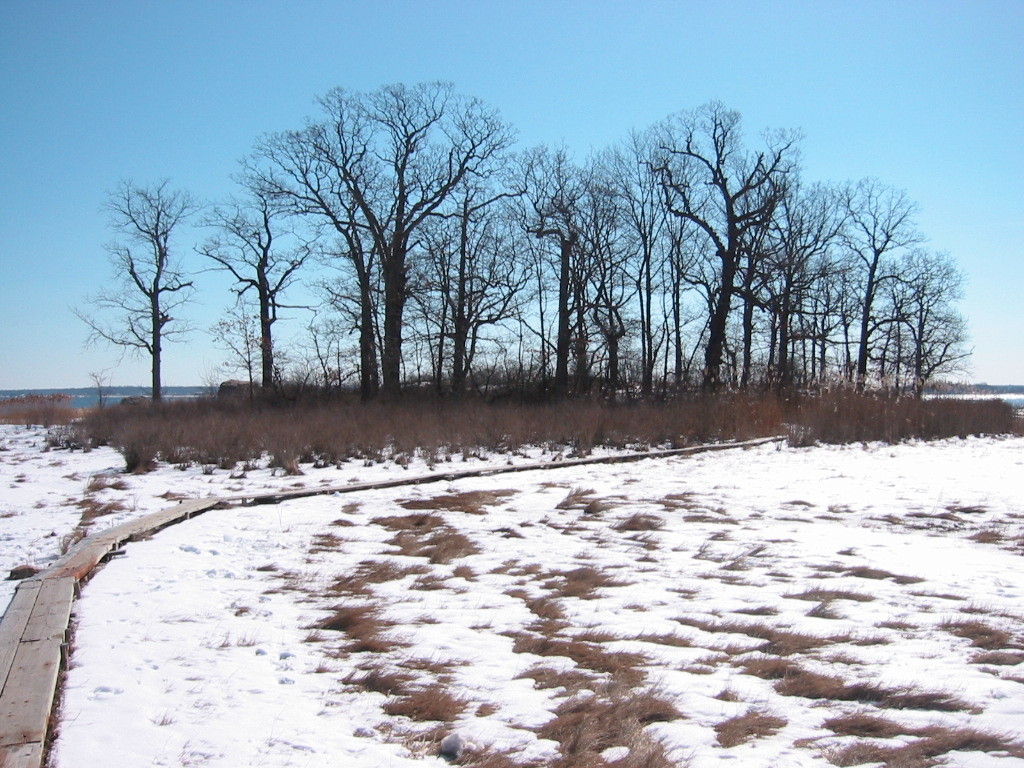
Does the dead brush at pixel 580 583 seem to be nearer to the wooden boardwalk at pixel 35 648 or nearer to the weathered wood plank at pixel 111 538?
the wooden boardwalk at pixel 35 648

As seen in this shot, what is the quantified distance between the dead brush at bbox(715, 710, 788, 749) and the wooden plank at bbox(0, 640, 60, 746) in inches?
96.0

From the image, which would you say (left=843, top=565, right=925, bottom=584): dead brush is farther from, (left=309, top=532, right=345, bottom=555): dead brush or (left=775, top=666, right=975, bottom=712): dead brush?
(left=309, top=532, right=345, bottom=555): dead brush

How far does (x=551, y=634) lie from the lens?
13.0 ft

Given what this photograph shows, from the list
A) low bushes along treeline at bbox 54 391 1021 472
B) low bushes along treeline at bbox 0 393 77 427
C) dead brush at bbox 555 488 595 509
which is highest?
low bushes along treeline at bbox 0 393 77 427

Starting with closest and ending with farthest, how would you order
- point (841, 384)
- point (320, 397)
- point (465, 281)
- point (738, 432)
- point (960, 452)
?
point (960, 452) → point (738, 432) → point (841, 384) → point (320, 397) → point (465, 281)

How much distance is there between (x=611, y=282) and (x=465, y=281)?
614 cm

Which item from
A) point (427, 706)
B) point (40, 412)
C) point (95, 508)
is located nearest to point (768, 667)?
point (427, 706)

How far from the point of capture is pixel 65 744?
8.73 ft

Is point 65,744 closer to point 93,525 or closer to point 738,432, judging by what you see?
point 93,525

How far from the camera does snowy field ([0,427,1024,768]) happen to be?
2723mm

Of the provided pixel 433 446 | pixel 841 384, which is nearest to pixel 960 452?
pixel 841 384

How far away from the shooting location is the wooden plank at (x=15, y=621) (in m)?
3.32

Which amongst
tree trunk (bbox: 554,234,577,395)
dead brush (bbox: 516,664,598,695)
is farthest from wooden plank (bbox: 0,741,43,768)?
tree trunk (bbox: 554,234,577,395)

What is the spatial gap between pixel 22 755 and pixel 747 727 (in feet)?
8.32
